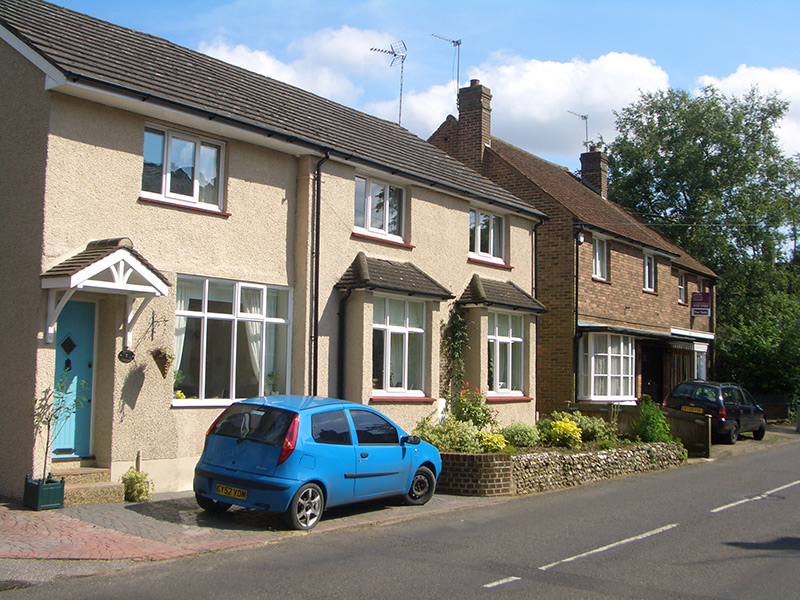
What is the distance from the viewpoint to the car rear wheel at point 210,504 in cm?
987

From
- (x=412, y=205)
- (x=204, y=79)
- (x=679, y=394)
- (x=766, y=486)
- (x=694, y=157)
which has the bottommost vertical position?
(x=766, y=486)

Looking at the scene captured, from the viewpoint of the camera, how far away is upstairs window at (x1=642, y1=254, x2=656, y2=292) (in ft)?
92.0

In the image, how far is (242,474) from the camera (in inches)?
368

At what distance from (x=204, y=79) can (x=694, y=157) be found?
112 feet

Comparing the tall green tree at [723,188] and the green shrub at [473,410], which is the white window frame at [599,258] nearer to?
the green shrub at [473,410]

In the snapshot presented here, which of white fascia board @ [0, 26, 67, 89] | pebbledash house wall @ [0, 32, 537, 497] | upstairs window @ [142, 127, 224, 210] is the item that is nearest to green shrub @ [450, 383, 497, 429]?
pebbledash house wall @ [0, 32, 537, 497]

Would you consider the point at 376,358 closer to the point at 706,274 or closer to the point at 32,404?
the point at 32,404

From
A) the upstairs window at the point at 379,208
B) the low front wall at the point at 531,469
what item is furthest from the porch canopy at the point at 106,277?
the low front wall at the point at 531,469

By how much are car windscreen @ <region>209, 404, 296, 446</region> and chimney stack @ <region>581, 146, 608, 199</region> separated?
82.1ft

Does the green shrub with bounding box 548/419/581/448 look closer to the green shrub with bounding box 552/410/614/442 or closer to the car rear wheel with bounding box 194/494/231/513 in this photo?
the green shrub with bounding box 552/410/614/442

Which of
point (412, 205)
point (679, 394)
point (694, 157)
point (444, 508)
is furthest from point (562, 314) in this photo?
point (694, 157)

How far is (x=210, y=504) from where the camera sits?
9.99 meters

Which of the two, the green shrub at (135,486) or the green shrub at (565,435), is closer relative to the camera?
the green shrub at (135,486)

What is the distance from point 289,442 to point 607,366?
55.9ft
